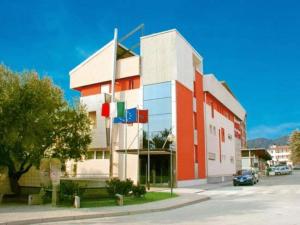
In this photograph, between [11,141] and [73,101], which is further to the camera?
[73,101]

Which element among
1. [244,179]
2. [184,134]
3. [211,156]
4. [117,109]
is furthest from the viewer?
[211,156]

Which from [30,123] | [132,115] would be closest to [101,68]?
[132,115]

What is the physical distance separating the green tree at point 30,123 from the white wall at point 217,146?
2427cm

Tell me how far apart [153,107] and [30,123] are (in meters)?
18.7

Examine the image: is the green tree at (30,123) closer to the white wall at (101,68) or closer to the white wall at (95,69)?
the white wall at (101,68)

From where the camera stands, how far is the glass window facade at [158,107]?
3728 cm

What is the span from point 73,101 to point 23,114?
912cm

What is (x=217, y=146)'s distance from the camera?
52.5m

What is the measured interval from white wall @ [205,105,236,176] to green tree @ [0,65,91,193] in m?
24.3

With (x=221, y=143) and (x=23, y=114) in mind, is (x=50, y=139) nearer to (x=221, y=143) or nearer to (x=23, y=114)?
(x=23, y=114)

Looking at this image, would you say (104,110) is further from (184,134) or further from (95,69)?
(184,134)

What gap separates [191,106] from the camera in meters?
41.8

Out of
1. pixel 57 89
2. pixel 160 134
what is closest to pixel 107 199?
pixel 57 89

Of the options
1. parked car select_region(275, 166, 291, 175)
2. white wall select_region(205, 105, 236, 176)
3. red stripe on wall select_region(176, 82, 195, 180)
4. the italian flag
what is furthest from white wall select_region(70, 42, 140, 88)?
parked car select_region(275, 166, 291, 175)
